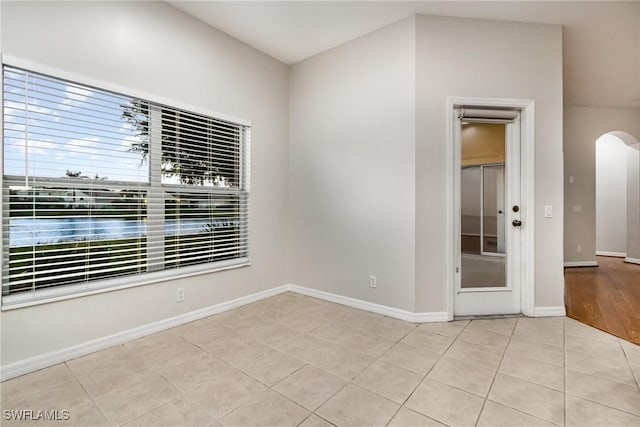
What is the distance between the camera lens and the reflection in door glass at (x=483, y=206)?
3.12 m

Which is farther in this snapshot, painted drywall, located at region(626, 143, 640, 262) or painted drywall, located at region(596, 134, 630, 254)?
painted drywall, located at region(596, 134, 630, 254)

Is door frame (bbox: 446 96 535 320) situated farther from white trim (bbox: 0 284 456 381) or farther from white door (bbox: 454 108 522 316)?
white trim (bbox: 0 284 456 381)

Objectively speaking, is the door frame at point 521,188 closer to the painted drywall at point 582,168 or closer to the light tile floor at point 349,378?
the light tile floor at point 349,378

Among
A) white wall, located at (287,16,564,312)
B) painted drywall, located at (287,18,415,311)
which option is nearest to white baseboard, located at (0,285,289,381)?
painted drywall, located at (287,18,415,311)

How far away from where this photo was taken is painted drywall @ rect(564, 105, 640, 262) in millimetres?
5559

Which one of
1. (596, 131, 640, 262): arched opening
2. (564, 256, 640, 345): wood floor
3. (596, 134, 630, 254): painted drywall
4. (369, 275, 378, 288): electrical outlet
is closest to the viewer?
(564, 256, 640, 345): wood floor

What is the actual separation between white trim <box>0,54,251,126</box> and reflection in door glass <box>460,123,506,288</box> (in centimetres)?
259

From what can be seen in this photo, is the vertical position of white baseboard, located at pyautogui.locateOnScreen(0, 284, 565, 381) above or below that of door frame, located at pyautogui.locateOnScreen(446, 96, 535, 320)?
below

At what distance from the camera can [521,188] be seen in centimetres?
312

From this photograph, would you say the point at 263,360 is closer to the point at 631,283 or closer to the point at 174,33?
the point at 174,33

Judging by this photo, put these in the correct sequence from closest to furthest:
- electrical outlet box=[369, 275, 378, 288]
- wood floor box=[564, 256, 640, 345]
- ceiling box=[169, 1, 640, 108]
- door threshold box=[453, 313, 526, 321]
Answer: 1. ceiling box=[169, 1, 640, 108]
2. wood floor box=[564, 256, 640, 345]
3. door threshold box=[453, 313, 526, 321]
4. electrical outlet box=[369, 275, 378, 288]

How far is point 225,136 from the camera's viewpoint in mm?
3322

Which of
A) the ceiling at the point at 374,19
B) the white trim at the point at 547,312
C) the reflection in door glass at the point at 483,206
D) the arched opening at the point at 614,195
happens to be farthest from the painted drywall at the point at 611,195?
the reflection in door glass at the point at 483,206

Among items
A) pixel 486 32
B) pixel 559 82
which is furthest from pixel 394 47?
pixel 559 82
